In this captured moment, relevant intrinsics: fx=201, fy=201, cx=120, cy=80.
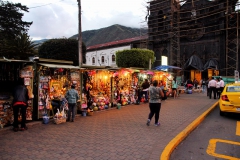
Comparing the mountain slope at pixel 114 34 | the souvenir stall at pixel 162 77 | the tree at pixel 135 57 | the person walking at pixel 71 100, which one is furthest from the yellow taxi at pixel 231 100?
the mountain slope at pixel 114 34

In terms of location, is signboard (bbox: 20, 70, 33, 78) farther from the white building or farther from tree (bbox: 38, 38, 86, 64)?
the white building

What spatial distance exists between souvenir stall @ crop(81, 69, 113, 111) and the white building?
2697cm

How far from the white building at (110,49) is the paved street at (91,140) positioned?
31544mm

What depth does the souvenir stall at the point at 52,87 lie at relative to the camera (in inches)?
328

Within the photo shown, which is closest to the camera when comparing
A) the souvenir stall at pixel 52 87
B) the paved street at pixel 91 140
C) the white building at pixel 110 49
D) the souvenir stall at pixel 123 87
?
the paved street at pixel 91 140

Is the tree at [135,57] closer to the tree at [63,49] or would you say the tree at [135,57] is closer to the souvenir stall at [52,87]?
the tree at [63,49]

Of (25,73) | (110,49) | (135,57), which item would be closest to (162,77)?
(135,57)

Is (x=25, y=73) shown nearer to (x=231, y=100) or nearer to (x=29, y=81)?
(x=29, y=81)

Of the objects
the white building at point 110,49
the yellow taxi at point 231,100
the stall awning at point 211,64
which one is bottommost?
the yellow taxi at point 231,100

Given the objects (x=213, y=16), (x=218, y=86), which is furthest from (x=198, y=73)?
(x=218, y=86)

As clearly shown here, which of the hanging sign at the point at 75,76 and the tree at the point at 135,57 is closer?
the hanging sign at the point at 75,76

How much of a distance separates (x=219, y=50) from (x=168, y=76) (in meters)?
13.2

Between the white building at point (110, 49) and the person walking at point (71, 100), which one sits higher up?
the white building at point (110, 49)

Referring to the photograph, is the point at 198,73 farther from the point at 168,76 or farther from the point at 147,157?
the point at 147,157
